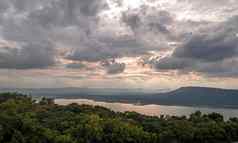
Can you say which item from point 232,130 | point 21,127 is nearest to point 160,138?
point 232,130

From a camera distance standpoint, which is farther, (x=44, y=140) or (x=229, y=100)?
(x=229, y=100)

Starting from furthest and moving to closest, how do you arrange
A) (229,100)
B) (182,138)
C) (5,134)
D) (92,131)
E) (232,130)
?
1. (229,100)
2. (232,130)
3. (182,138)
4. (92,131)
5. (5,134)

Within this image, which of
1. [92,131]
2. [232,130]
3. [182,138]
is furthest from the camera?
[232,130]

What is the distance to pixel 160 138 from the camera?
1652 inches

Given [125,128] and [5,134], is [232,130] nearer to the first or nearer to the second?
[125,128]

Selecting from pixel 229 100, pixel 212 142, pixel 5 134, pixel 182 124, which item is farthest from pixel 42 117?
pixel 229 100

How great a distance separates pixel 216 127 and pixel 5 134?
81.9ft

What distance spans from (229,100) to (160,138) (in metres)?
150

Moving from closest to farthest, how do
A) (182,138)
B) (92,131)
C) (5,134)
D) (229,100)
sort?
(5,134), (92,131), (182,138), (229,100)

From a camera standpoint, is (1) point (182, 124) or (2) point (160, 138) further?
(1) point (182, 124)

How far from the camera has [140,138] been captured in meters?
40.8

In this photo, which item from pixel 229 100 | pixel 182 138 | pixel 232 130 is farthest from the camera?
pixel 229 100

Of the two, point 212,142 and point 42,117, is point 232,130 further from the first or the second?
point 42,117

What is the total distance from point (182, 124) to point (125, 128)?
818cm
